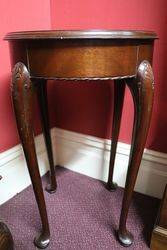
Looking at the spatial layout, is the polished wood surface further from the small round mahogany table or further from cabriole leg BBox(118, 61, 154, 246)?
cabriole leg BBox(118, 61, 154, 246)

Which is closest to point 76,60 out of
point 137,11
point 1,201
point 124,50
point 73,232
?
point 124,50

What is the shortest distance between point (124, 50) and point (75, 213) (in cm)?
70

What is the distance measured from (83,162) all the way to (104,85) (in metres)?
0.42

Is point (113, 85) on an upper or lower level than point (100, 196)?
upper

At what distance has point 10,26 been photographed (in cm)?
98

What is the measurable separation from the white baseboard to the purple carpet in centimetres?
5

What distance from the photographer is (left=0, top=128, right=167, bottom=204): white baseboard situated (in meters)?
1.08

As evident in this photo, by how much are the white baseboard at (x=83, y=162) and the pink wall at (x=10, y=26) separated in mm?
84

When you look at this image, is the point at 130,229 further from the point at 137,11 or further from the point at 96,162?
the point at 137,11

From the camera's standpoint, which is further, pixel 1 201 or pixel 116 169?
pixel 116 169

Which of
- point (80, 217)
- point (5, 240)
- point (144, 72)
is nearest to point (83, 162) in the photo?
point (80, 217)

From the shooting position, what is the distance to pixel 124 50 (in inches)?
24.7

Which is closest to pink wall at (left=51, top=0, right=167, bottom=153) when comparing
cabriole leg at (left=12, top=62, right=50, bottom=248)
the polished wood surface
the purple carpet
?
the purple carpet

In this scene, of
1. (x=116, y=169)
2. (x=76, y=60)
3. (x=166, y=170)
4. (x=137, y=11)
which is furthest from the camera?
(x=116, y=169)
